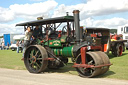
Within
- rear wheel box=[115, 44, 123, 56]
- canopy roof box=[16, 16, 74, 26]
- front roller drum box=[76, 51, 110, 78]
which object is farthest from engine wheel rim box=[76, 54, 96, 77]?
rear wheel box=[115, 44, 123, 56]

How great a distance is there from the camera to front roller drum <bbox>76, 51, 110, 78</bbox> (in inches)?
239

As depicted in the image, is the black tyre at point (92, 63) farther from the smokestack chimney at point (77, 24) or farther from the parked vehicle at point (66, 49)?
the smokestack chimney at point (77, 24)

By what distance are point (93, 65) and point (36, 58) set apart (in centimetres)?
259

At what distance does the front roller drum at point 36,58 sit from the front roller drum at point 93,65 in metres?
1.38

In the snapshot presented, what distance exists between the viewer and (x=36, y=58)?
7.62 meters

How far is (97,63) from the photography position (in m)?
6.03

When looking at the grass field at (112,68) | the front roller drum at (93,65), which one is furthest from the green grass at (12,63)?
the front roller drum at (93,65)

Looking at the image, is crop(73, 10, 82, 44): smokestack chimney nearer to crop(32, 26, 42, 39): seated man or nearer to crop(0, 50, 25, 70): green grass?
crop(32, 26, 42, 39): seated man

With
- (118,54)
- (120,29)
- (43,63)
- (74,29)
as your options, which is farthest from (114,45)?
(120,29)

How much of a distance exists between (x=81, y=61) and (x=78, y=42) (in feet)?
2.36

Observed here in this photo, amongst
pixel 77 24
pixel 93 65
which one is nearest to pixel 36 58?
pixel 77 24

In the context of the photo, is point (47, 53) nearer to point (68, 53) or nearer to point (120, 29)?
point (68, 53)

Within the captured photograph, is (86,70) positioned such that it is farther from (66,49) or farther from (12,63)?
(12,63)

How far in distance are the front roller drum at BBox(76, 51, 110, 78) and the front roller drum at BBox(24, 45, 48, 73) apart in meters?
1.38
